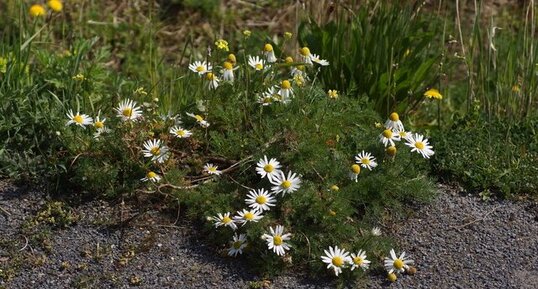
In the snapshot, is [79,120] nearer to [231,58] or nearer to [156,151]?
[156,151]

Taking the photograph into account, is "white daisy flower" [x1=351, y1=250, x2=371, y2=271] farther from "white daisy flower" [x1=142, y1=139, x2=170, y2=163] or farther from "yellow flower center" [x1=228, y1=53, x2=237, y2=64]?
"yellow flower center" [x1=228, y1=53, x2=237, y2=64]

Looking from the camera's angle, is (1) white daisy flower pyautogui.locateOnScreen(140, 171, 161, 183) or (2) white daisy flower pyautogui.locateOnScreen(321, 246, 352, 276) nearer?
(2) white daisy flower pyautogui.locateOnScreen(321, 246, 352, 276)

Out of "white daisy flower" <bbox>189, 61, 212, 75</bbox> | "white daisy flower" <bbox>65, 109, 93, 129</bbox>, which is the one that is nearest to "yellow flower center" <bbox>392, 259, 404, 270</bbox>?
"white daisy flower" <bbox>189, 61, 212, 75</bbox>

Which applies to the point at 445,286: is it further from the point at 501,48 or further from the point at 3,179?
the point at 501,48

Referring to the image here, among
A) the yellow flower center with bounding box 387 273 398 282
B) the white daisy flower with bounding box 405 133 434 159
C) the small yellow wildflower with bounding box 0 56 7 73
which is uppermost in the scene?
the white daisy flower with bounding box 405 133 434 159

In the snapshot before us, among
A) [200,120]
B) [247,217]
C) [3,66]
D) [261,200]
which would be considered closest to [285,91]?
[200,120]

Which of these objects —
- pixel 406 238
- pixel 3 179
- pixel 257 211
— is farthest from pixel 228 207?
pixel 3 179

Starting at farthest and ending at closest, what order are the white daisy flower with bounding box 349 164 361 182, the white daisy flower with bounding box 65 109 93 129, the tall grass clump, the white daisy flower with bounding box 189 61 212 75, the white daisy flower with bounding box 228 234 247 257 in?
1. the tall grass clump
2. the white daisy flower with bounding box 189 61 212 75
3. the white daisy flower with bounding box 65 109 93 129
4. the white daisy flower with bounding box 349 164 361 182
5. the white daisy flower with bounding box 228 234 247 257
